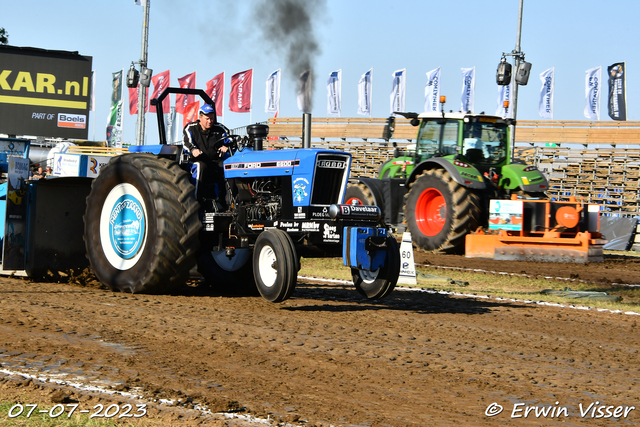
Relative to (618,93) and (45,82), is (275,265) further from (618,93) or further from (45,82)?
(618,93)

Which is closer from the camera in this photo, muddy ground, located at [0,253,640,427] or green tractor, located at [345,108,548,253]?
muddy ground, located at [0,253,640,427]

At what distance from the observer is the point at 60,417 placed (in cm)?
370

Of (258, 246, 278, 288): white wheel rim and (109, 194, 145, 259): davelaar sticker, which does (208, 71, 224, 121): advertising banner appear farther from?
(258, 246, 278, 288): white wheel rim

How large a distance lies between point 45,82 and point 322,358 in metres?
29.6

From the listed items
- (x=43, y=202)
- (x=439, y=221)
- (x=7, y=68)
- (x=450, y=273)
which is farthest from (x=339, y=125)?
(x=43, y=202)

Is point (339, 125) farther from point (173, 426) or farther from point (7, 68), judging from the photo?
point (173, 426)

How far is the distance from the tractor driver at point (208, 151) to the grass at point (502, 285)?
365cm

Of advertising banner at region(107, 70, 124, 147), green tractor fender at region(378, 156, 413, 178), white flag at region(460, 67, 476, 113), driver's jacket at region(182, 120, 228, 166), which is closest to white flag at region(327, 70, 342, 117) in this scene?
white flag at region(460, 67, 476, 113)

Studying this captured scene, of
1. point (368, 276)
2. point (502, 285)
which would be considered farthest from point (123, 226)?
point (502, 285)

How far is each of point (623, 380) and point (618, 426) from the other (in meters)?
1.21

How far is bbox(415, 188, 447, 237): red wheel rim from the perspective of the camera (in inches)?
619

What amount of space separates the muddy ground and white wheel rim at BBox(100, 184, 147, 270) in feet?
1.63

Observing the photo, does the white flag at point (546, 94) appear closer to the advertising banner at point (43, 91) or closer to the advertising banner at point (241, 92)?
the advertising banner at point (241, 92)

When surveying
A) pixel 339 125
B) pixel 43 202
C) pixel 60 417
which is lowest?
pixel 60 417
